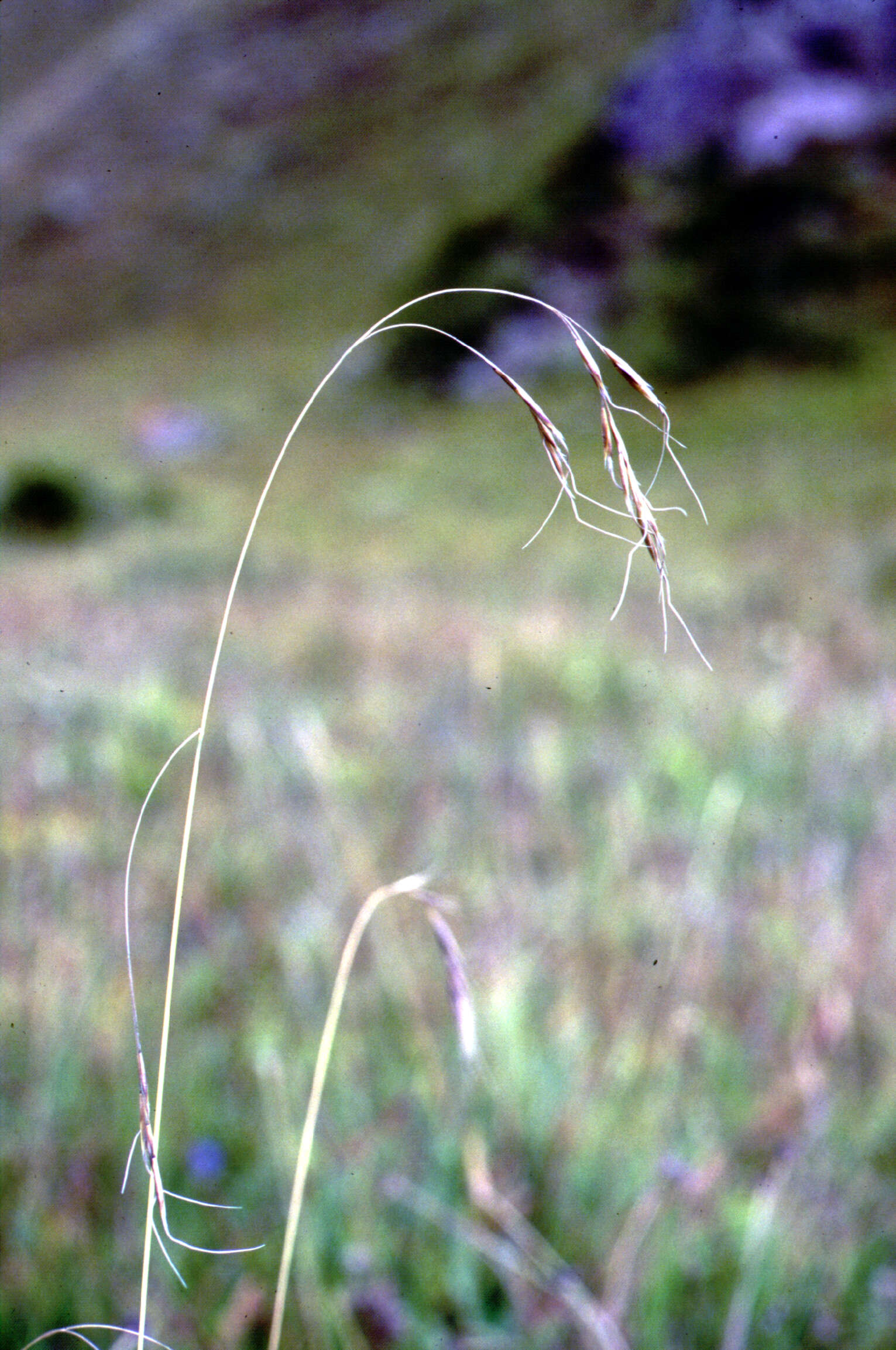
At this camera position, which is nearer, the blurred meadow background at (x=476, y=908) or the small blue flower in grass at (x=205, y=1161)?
the blurred meadow background at (x=476, y=908)

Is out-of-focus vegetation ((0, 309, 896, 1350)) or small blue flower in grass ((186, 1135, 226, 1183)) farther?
small blue flower in grass ((186, 1135, 226, 1183))

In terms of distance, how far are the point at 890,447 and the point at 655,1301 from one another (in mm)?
14607

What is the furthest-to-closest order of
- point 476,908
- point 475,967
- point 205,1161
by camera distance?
1. point 476,908
2. point 475,967
3. point 205,1161

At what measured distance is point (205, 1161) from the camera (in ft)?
4.84

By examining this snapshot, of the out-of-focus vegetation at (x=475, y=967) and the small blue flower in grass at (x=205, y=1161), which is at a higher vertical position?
the small blue flower in grass at (x=205, y=1161)

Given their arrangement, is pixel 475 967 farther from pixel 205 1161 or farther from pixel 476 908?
pixel 205 1161

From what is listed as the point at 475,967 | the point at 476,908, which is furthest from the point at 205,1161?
the point at 476,908

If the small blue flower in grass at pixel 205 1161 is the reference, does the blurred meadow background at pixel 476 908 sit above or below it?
below

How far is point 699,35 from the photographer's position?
1983 cm

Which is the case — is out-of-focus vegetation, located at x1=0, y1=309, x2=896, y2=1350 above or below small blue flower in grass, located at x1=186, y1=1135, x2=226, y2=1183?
below

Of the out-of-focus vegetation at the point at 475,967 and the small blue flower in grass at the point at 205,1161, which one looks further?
the small blue flower in grass at the point at 205,1161

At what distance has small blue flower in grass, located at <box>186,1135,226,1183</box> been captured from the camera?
4.80ft

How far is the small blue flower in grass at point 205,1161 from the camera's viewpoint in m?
1.46

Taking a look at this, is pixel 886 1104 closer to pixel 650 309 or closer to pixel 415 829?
A: pixel 415 829
